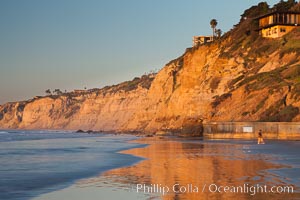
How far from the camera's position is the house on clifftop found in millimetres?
60438

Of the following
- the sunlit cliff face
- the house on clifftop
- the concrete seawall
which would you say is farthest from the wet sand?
the house on clifftop

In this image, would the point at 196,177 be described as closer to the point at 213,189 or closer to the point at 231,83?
the point at 213,189

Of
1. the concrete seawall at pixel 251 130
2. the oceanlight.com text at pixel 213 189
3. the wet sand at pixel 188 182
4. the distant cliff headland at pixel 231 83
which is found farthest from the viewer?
the distant cliff headland at pixel 231 83

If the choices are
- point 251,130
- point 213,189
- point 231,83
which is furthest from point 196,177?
point 231,83

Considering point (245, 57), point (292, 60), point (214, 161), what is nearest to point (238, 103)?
point (292, 60)

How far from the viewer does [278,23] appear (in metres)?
60.4

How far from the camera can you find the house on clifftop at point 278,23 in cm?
6044

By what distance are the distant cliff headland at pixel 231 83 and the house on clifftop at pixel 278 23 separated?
78 cm

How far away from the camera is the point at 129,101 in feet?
382

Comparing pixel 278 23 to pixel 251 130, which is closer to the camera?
pixel 251 130

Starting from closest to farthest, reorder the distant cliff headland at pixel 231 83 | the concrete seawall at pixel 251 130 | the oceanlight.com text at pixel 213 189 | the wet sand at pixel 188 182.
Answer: the wet sand at pixel 188 182, the oceanlight.com text at pixel 213 189, the concrete seawall at pixel 251 130, the distant cliff headland at pixel 231 83

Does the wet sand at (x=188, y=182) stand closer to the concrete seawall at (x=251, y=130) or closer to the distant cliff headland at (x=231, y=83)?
the concrete seawall at (x=251, y=130)

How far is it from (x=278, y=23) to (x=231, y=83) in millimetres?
12288

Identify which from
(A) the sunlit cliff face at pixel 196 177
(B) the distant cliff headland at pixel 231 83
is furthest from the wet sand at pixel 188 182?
(B) the distant cliff headland at pixel 231 83
